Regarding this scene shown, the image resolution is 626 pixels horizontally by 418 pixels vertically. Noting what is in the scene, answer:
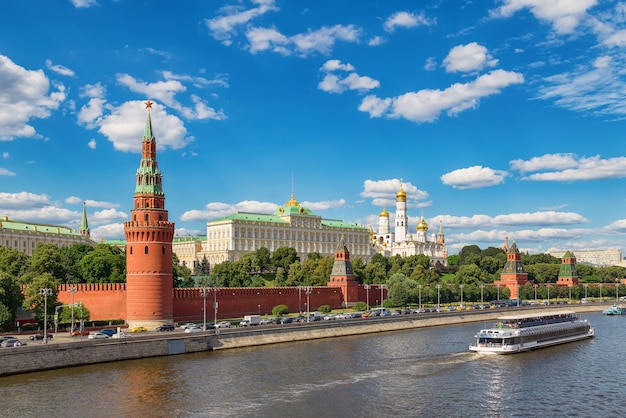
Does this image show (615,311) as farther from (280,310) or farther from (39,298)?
(39,298)

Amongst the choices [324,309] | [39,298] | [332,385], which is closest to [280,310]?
[324,309]

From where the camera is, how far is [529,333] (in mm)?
65500

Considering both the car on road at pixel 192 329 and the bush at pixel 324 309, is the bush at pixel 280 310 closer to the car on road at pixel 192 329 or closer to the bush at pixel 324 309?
the bush at pixel 324 309

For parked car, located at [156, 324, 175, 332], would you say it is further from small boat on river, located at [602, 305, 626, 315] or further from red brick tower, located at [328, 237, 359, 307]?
small boat on river, located at [602, 305, 626, 315]

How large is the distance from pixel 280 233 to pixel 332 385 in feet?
411

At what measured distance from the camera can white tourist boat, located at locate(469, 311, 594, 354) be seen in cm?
6192

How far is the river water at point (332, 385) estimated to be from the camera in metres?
38.4

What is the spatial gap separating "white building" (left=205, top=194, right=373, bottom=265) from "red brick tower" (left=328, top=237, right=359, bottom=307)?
181ft

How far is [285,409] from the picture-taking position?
38000mm

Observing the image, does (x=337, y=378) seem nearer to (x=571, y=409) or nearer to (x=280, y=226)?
(x=571, y=409)

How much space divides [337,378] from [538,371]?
15728 millimetres

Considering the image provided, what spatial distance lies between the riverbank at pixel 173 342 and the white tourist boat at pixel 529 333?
1372cm

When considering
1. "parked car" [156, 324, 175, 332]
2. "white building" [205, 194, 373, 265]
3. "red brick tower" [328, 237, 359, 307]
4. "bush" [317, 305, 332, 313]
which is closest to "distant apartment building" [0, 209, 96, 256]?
"white building" [205, 194, 373, 265]

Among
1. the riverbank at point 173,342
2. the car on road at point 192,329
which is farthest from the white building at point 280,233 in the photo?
the car on road at point 192,329
